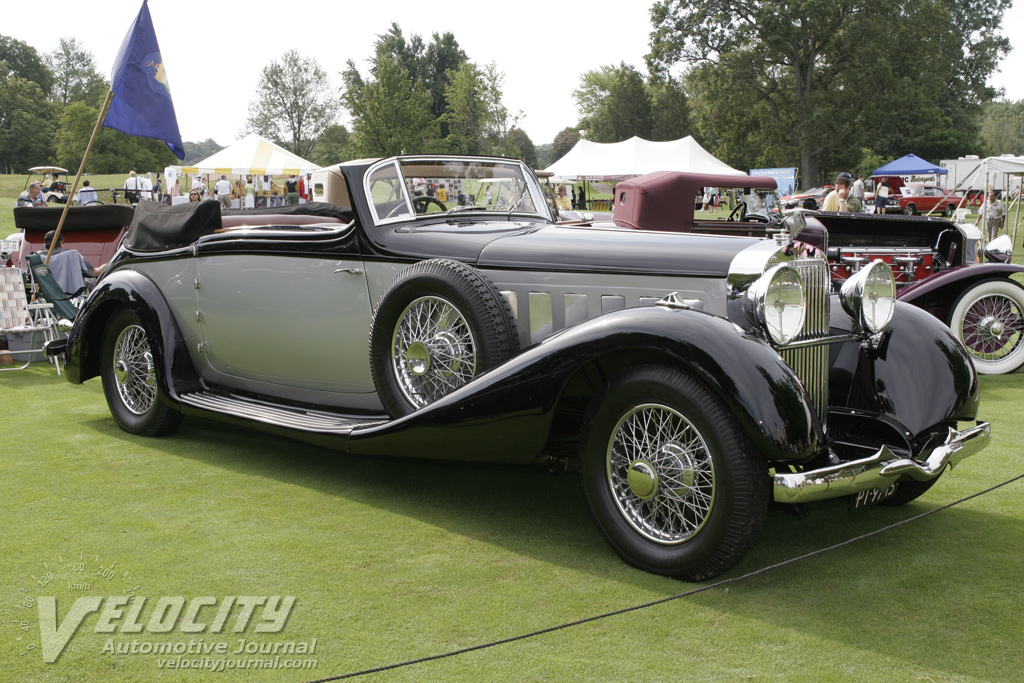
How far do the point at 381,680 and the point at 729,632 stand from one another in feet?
3.90

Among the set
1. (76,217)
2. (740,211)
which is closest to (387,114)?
(76,217)

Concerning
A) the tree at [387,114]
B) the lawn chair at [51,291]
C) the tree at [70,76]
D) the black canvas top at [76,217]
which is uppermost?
the tree at [70,76]

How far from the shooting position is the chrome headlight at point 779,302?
3318 millimetres

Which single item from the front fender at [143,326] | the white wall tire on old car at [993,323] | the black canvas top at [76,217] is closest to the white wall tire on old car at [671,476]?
the front fender at [143,326]

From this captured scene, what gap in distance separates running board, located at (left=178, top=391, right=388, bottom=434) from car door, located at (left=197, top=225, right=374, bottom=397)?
6.6 inches

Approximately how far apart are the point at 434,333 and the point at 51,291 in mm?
6919

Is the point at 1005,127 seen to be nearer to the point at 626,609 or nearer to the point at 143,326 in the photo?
the point at 143,326

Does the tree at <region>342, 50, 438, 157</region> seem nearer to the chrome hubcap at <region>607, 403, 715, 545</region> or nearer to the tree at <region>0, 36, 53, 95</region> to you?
the chrome hubcap at <region>607, 403, 715, 545</region>

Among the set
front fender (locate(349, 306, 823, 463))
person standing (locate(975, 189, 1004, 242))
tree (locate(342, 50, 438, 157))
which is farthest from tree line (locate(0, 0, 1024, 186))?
front fender (locate(349, 306, 823, 463))

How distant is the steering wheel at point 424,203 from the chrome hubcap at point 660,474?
7.01ft

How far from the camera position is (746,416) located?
114 inches

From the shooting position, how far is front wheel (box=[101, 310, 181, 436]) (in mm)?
5555

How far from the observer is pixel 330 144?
81562 mm

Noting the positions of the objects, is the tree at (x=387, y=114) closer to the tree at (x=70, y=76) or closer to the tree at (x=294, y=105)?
the tree at (x=294, y=105)
